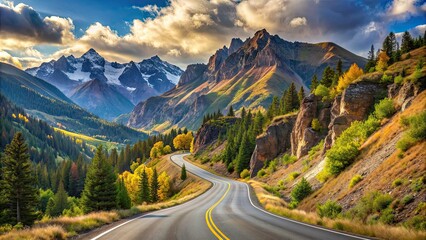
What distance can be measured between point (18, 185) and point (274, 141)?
49.6 metres

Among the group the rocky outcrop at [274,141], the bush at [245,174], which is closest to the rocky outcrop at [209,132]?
the bush at [245,174]

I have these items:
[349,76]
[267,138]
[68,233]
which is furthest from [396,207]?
[267,138]

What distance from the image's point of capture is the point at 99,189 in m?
41.1

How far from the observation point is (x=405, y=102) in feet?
100

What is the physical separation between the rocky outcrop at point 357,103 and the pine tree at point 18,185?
41133mm

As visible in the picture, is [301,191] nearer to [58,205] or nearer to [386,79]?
[386,79]

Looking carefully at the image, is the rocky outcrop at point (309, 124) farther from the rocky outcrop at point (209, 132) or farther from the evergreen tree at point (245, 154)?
the rocky outcrop at point (209, 132)

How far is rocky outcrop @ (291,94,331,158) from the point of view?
174 feet

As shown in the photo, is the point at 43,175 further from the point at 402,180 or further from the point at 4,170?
the point at 402,180

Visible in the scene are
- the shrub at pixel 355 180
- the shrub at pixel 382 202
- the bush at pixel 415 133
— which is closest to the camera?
the shrub at pixel 382 202

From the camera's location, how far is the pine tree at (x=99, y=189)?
134 feet

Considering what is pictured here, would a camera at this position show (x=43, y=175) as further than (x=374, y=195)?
Yes

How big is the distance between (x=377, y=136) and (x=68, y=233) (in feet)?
91.5

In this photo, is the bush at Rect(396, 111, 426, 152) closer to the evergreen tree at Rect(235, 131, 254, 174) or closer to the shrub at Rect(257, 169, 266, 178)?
the shrub at Rect(257, 169, 266, 178)
